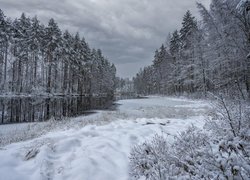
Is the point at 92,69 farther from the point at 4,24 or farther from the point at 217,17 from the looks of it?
the point at 217,17

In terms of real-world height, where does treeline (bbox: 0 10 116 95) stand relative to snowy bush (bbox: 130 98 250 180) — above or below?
above

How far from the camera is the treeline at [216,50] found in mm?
9359

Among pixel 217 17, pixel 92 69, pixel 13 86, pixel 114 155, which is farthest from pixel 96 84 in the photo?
pixel 114 155

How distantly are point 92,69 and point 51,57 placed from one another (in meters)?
14.4

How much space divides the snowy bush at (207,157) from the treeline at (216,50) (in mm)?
1270

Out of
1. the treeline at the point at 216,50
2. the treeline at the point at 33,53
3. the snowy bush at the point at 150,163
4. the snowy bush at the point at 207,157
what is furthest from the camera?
the treeline at the point at 33,53

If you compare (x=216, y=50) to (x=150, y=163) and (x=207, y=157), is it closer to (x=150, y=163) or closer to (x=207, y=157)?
(x=150, y=163)

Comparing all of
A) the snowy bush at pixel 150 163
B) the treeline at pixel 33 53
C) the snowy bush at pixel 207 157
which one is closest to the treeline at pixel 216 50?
the snowy bush at pixel 207 157

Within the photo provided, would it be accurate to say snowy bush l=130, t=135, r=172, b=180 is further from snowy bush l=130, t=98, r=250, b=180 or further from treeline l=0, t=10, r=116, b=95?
treeline l=0, t=10, r=116, b=95

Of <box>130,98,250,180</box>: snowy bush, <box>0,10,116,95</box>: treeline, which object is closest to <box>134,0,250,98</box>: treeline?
<box>130,98,250,180</box>: snowy bush

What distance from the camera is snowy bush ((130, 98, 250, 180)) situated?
2221 mm

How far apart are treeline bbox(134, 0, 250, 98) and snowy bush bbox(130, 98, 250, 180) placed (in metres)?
1.27

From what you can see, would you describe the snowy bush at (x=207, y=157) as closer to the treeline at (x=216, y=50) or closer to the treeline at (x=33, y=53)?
the treeline at (x=216, y=50)

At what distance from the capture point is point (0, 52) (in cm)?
3303
